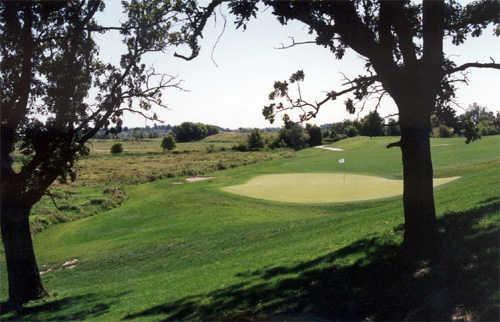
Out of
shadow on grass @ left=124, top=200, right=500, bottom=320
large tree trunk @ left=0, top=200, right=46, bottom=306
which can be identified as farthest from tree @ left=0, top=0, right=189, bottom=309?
shadow on grass @ left=124, top=200, right=500, bottom=320

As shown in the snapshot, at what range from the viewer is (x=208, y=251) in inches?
711

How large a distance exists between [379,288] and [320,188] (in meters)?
27.1

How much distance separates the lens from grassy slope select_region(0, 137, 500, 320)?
9938mm

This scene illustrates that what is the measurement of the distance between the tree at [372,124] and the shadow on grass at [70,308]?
6.85 metres

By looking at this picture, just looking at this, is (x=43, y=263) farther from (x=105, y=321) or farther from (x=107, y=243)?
(x=105, y=321)

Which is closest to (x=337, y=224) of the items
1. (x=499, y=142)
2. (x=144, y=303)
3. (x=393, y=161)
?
(x=144, y=303)

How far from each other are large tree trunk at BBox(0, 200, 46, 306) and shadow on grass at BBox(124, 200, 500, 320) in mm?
5254

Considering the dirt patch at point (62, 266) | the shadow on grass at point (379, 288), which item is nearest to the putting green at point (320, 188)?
the dirt patch at point (62, 266)

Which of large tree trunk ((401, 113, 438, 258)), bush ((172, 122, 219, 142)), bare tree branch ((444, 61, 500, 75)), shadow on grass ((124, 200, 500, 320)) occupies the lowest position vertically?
shadow on grass ((124, 200, 500, 320))

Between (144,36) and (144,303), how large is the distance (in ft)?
24.9

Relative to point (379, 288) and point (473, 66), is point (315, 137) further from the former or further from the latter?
point (379, 288)

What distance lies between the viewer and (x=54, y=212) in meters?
33.1

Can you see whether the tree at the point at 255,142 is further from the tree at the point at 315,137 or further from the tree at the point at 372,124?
the tree at the point at 372,124

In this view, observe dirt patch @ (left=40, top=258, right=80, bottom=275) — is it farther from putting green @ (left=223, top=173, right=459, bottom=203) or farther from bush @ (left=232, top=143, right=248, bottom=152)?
bush @ (left=232, top=143, right=248, bottom=152)
